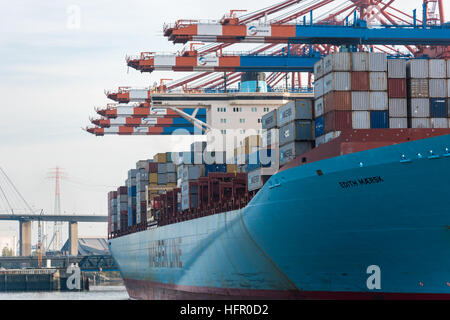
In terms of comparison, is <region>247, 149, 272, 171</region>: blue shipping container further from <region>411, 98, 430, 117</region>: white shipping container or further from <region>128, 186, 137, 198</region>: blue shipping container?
<region>128, 186, 137, 198</region>: blue shipping container

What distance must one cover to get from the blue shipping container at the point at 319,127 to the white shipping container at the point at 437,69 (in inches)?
186

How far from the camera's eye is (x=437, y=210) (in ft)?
80.6

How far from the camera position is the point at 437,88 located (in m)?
31.0

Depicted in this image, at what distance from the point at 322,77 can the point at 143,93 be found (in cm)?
3340

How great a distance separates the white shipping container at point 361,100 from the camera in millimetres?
30844

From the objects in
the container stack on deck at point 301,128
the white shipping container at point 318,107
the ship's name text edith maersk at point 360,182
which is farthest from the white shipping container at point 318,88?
the ship's name text edith maersk at point 360,182

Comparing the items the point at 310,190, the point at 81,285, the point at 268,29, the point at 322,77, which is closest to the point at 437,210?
the point at 310,190

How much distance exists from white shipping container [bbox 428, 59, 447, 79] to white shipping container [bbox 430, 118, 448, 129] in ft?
5.71

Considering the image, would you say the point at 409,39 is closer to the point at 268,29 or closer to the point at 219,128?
the point at 268,29

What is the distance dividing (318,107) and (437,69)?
16.4 feet

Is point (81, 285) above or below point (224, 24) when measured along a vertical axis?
Answer: below

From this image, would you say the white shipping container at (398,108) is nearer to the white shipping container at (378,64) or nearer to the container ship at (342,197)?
the container ship at (342,197)

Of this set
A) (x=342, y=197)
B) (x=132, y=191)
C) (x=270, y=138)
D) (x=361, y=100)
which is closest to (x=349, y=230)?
(x=342, y=197)

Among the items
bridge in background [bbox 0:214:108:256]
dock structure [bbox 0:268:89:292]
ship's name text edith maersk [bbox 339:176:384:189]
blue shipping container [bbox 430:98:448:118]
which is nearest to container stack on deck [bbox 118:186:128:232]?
dock structure [bbox 0:268:89:292]
